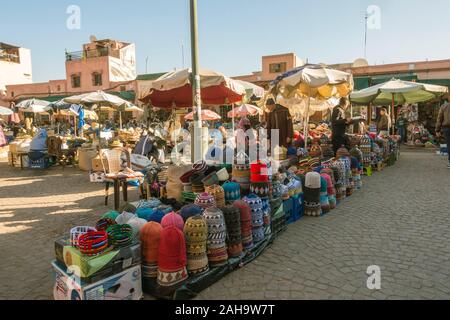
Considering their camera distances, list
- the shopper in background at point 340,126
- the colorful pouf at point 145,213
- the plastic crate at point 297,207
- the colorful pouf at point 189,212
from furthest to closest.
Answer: the shopper in background at point 340,126
the plastic crate at point 297,207
the colorful pouf at point 145,213
the colorful pouf at point 189,212

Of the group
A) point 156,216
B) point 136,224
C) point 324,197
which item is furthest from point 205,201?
point 324,197

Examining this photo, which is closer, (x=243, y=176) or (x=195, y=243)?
(x=195, y=243)

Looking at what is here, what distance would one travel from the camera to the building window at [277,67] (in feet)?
102

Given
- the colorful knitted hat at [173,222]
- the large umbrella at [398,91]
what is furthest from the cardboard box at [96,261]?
the large umbrella at [398,91]

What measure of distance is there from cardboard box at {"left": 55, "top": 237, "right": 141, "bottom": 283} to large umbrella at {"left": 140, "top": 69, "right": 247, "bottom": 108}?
359 centimetres

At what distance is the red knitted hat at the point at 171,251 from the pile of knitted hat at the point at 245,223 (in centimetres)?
88

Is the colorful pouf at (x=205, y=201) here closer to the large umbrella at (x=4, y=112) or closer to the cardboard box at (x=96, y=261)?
the cardboard box at (x=96, y=261)

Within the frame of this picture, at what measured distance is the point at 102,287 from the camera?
8.89 ft

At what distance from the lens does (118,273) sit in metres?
2.83

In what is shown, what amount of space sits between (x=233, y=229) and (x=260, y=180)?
912 millimetres

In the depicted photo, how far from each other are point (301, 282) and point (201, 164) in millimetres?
2143

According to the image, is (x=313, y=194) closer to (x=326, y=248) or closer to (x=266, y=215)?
(x=326, y=248)

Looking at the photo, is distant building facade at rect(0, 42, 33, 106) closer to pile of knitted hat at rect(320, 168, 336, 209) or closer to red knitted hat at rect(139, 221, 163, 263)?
pile of knitted hat at rect(320, 168, 336, 209)

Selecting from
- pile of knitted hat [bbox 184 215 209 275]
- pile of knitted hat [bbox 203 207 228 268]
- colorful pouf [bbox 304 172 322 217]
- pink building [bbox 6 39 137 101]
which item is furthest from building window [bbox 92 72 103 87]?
pile of knitted hat [bbox 184 215 209 275]
